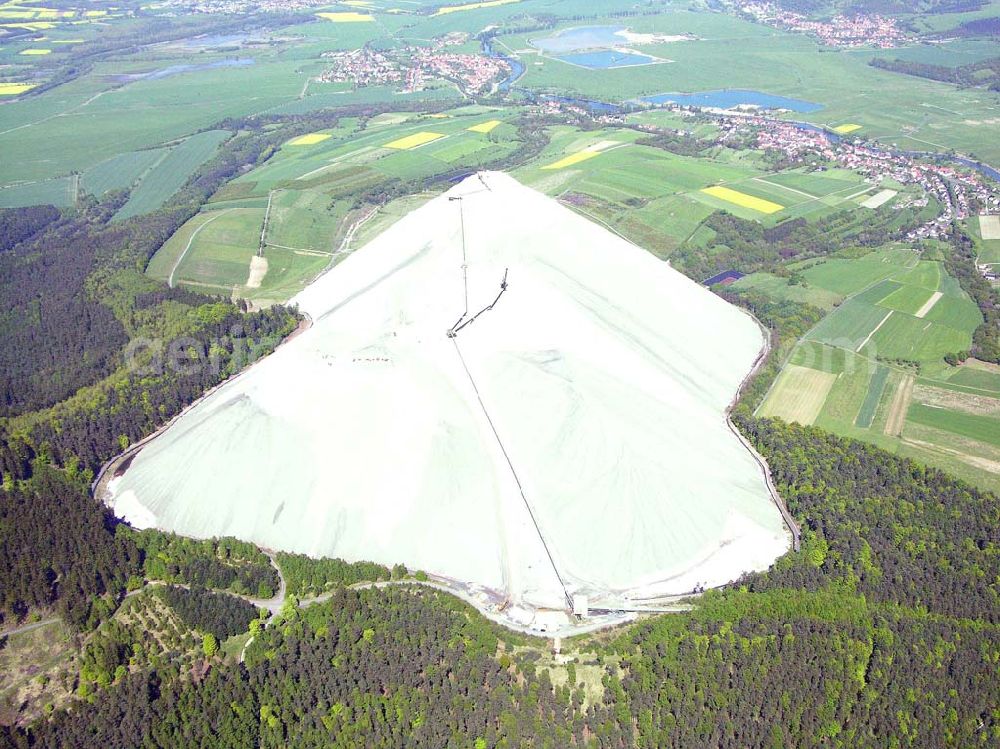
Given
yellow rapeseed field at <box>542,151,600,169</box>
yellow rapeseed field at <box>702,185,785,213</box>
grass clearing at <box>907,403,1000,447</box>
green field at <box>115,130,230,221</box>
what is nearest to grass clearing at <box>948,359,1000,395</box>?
grass clearing at <box>907,403,1000,447</box>

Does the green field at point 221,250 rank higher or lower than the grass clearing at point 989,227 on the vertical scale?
lower

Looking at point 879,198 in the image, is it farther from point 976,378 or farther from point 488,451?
point 488,451

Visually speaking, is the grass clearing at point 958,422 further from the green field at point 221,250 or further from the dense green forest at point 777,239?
the green field at point 221,250

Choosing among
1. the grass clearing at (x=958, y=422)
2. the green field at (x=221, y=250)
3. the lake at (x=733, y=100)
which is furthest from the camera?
the lake at (x=733, y=100)

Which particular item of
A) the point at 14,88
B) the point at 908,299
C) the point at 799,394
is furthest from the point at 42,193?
the point at 908,299

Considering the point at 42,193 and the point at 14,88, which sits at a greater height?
the point at 42,193

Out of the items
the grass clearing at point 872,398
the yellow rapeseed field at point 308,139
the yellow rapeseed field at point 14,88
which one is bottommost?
the yellow rapeseed field at point 14,88

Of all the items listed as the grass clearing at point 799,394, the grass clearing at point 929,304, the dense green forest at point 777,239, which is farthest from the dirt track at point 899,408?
the dense green forest at point 777,239
